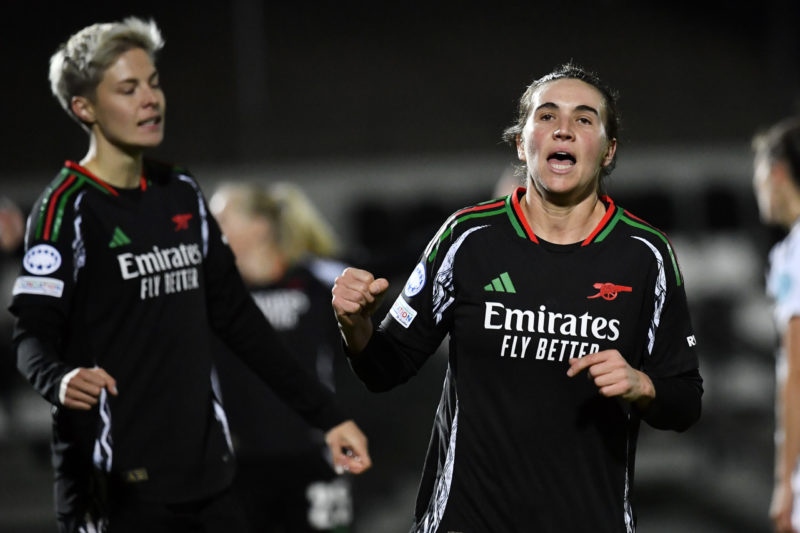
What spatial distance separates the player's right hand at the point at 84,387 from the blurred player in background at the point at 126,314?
60 mm

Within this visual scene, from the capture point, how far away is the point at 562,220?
258cm

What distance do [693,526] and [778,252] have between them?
3208 millimetres

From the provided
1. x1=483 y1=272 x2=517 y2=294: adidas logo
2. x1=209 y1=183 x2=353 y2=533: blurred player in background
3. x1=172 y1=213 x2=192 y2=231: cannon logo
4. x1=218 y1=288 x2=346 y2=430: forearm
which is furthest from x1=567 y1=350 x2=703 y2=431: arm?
x1=209 y1=183 x2=353 y2=533: blurred player in background

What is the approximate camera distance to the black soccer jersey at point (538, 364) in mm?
2451

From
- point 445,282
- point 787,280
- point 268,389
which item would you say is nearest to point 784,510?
point 787,280

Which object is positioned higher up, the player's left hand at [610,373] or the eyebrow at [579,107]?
A: the eyebrow at [579,107]

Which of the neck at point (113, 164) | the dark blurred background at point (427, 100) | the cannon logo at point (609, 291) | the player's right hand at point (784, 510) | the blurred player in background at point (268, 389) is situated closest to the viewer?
the cannon logo at point (609, 291)

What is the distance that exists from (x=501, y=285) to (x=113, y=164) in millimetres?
1212

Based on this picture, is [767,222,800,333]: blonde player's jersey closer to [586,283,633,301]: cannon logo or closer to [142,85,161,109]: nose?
[586,283,633,301]: cannon logo

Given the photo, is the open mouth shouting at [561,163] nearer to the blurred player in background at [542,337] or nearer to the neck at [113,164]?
the blurred player in background at [542,337]

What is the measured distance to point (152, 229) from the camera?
291cm

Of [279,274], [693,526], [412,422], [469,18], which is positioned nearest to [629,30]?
[469,18]

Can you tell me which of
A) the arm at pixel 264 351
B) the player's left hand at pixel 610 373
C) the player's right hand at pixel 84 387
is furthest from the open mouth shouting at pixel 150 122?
the player's left hand at pixel 610 373

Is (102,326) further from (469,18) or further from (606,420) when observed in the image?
(469,18)
